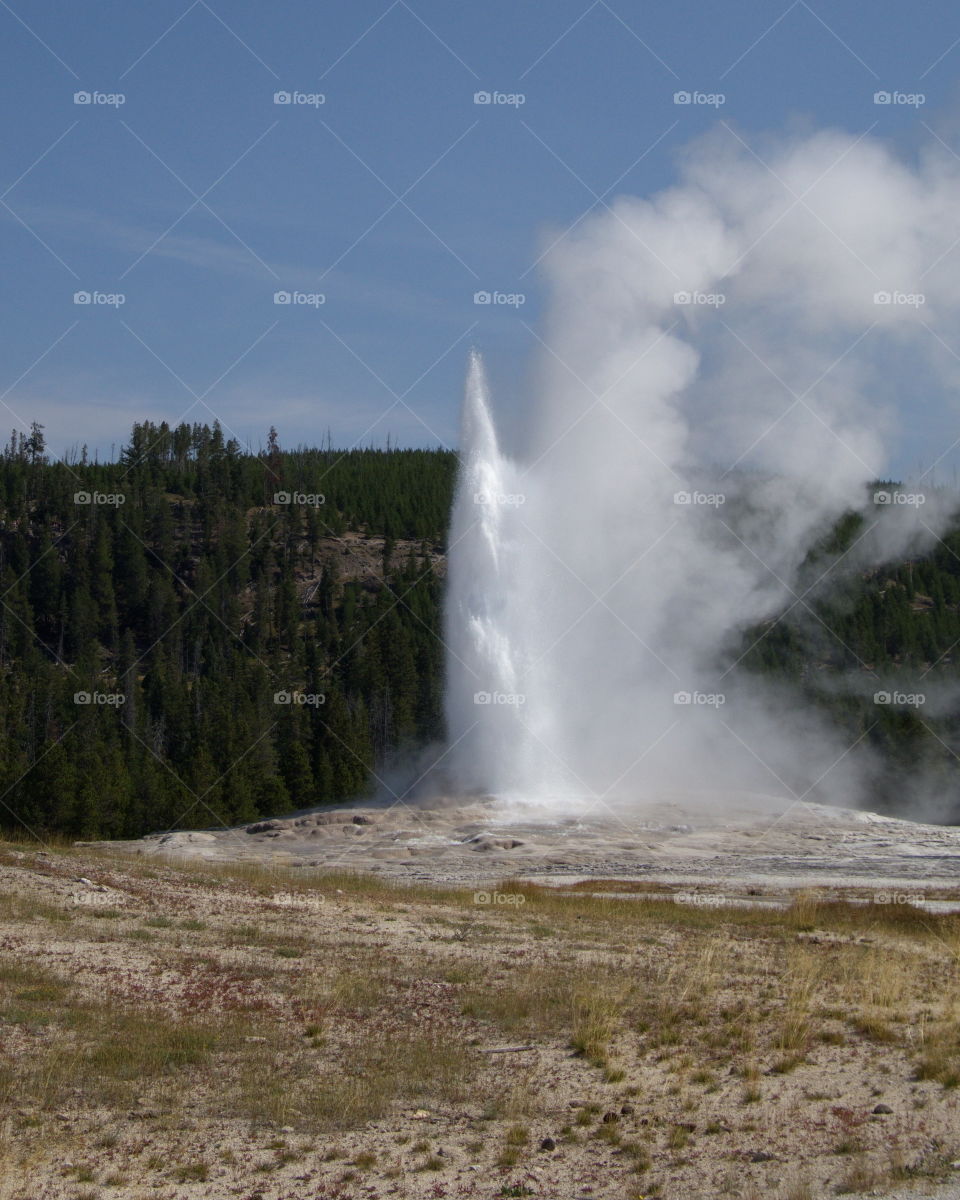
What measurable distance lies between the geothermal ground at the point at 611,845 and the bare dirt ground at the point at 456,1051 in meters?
9.56

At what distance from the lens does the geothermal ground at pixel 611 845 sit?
30.7 m

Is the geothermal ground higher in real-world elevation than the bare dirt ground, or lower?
lower

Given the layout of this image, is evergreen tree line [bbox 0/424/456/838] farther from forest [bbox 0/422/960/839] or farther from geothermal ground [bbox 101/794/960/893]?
geothermal ground [bbox 101/794/960/893]

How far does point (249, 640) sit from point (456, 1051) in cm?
9222

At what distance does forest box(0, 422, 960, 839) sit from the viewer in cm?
5878

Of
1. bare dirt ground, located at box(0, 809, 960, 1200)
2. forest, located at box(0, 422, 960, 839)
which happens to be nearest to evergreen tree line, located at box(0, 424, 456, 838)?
forest, located at box(0, 422, 960, 839)

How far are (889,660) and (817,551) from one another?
9.90 meters

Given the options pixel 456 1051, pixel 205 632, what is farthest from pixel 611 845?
pixel 205 632

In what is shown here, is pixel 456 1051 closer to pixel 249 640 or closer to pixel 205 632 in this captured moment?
pixel 249 640

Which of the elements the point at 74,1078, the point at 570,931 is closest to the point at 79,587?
the point at 570,931

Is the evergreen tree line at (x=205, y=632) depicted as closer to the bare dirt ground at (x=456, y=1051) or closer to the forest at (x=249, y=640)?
the forest at (x=249, y=640)

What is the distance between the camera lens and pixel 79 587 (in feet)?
352

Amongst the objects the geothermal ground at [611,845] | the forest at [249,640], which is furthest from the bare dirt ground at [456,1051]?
the forest at [249,640]

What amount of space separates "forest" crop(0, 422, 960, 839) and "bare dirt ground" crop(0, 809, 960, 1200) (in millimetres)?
33054
